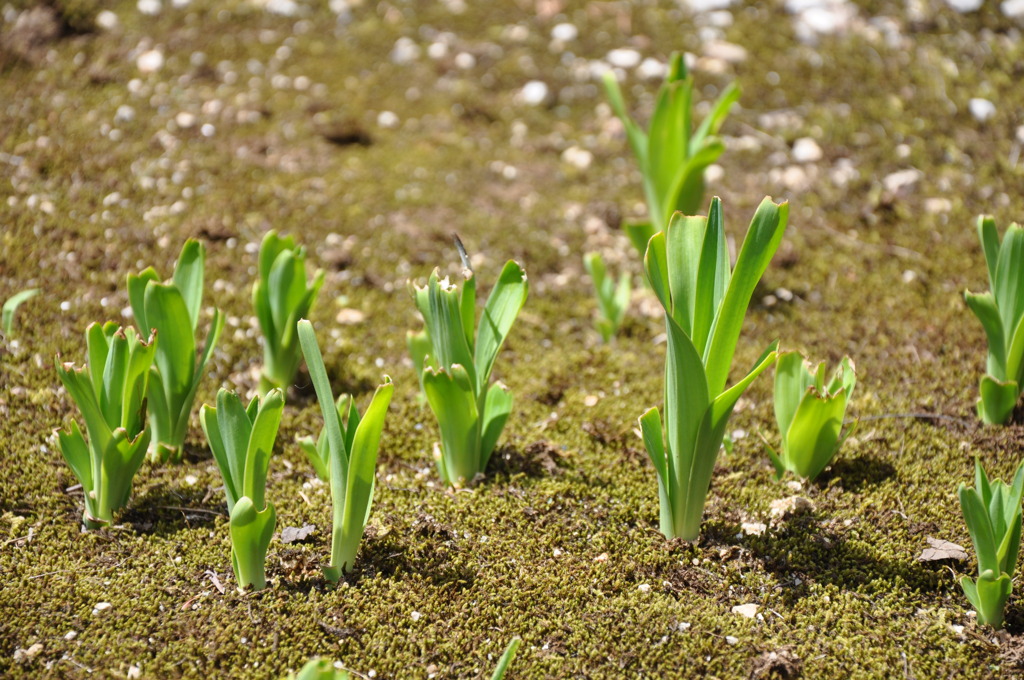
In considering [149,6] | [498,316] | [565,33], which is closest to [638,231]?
[498,316]


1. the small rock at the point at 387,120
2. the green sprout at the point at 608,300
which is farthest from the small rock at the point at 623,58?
the green sprout at the point at 608,300

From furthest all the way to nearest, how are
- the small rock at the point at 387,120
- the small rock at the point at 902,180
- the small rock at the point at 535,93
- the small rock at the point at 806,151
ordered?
the small rock at the point at 535,93 → the small rock at the point at 387,120 → the small rock at the point at 806,151 → the small rock at the point at 902,180

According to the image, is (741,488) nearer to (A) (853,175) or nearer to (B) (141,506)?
(B) (141,506)

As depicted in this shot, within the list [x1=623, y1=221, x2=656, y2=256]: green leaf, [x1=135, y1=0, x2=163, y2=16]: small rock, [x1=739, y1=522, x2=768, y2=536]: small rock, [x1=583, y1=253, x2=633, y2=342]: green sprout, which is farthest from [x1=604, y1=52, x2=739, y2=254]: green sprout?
[x1=135, y1=0, x2=163, y2=16]: small rock

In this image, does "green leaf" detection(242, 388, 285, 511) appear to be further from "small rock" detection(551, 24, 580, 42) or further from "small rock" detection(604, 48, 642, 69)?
"small rock" detection(551, 24, 580, 42)

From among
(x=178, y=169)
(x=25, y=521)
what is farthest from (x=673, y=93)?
(x=25, y=521)

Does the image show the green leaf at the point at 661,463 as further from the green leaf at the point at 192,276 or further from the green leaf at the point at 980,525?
the green leaf at the point at 192,276

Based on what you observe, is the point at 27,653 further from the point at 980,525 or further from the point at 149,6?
the point at 149,6
